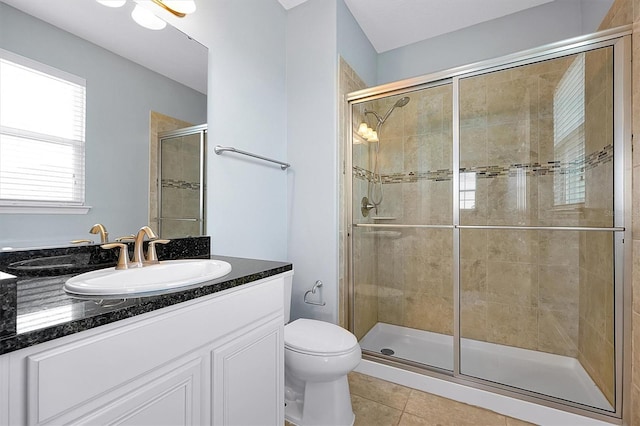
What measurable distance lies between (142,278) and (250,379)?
53 centimetres

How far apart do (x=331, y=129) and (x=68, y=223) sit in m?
1.49

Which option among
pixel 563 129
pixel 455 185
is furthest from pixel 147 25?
pixel 563 129

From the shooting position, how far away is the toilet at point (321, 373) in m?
1.44

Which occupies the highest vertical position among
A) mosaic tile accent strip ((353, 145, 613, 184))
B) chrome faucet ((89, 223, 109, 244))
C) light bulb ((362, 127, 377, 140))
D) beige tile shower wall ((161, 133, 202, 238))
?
light bulb ((362, 127, 377, 140))

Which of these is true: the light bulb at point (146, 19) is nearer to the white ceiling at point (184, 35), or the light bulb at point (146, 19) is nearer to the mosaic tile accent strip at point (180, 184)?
the white ceiling at point (184, 35)

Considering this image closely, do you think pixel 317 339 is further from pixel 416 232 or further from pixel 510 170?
pixel 510 170

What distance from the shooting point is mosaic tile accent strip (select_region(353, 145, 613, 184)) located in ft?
5.51

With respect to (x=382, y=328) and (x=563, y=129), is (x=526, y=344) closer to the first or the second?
(x=382, y=328)

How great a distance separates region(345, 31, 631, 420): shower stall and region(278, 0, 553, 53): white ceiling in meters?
0.62

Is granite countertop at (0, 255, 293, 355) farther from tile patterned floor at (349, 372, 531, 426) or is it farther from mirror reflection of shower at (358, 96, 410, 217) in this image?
mirror reflection of shower at (358, 96, 410, 217)

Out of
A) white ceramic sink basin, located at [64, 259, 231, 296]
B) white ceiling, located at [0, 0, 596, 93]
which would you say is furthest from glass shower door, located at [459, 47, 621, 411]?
white ceramic sink basin, located at [64, 259, 231, 296]

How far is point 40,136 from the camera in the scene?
100 centimetres

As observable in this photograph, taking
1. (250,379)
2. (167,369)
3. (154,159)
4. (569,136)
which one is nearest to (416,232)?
(569,136)

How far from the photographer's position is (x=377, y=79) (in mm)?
2834
